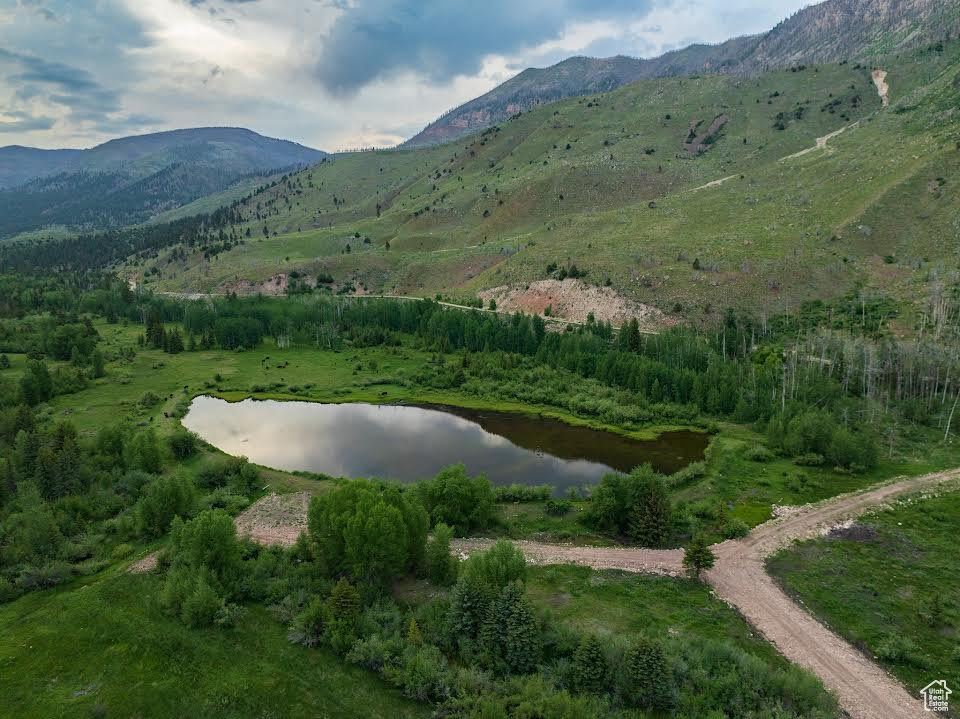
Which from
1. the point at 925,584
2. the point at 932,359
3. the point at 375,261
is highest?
the point at 375,261

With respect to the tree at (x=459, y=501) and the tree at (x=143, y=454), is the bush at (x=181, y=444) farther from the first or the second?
the tree at (x=459, y=501)

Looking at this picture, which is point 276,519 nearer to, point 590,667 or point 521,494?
point 521,494

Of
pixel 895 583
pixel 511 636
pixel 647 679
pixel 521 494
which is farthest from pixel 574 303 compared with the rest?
pixel 647 679

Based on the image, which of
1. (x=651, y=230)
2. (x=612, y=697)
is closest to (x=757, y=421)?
(x=612, y=697)

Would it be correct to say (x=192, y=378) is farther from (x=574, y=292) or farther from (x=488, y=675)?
(x=488, y=675)

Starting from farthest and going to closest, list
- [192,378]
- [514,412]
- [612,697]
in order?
[192,378]
[514,412]
[612,697]

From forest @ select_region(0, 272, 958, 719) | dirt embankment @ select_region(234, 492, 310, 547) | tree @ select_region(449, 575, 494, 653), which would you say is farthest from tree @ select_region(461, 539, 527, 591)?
dirt embankment @ select_region(234, 492, 310, 547)

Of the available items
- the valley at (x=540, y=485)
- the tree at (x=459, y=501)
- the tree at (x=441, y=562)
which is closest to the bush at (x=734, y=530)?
the valley at (x=540, y=485)
